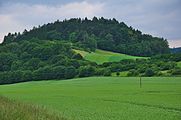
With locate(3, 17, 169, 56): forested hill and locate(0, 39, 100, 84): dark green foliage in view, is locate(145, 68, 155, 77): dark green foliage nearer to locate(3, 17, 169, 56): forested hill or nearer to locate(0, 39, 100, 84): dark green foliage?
locate(0, 39, 100, 84): dark green foliage

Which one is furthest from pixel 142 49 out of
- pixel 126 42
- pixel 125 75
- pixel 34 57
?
pixel 125 75

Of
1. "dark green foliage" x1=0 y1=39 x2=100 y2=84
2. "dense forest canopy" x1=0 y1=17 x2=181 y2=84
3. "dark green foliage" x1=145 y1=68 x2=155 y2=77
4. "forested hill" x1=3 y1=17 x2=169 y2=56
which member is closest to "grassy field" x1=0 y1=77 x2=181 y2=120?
"dark green foliage" x1=145 y1=68 x2=155 y2=77

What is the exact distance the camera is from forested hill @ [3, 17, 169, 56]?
140 meters

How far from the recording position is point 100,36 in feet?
531

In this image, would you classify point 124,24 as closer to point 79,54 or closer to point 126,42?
point 126,42

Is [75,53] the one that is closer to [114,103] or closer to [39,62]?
[39,62]

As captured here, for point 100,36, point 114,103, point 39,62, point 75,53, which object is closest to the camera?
point 114,103

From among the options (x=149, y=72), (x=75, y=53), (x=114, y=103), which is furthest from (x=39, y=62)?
(x=114, y=103)

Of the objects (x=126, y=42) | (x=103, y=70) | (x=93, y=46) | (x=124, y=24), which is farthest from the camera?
(x=124, y=24)

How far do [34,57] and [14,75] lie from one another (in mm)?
16546

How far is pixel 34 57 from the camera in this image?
110312 mm

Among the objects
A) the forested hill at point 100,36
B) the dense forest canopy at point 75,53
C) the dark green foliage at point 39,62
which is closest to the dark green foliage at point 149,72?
the dense forest canopy at point 75,53

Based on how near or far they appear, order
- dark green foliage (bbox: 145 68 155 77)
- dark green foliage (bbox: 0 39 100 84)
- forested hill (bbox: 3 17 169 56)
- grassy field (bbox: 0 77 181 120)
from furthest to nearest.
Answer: forested hill (bbox: 3 17 169 56) < dark green foliage (bbox: 0 39 100 84) < dark green foliage (bbox: 145 68 155 77) < grassy field (bbox: 0 77 181 120)

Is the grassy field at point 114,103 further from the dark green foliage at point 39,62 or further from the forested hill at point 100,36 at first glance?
the forested hill at point 100,36
